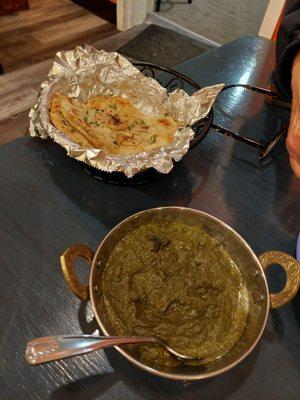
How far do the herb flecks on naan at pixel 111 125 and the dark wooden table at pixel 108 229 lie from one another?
7 centimetres

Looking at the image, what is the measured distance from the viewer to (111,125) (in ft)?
2.85

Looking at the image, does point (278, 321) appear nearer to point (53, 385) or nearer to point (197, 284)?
point (197, 284)

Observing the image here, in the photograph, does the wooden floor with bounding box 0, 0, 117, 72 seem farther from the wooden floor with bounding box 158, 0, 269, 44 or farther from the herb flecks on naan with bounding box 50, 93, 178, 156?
the herb flecks on naan with bounding box 50, 93, 178, 156

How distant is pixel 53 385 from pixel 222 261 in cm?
32

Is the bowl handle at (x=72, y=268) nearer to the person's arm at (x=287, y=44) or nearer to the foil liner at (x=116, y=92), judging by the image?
the foil liner at (x=116, y=92)

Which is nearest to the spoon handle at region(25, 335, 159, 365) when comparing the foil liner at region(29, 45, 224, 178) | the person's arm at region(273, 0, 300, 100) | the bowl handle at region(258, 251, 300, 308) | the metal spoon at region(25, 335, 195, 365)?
the metal spoon at region(25, 335, 195, 365)

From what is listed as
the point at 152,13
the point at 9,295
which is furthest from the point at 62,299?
the point at 152,13

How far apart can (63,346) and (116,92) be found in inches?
29.2

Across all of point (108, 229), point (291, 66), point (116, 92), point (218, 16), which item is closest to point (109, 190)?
point (108, 229)

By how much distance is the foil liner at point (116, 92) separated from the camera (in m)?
0.73

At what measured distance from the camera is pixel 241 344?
1.57ft

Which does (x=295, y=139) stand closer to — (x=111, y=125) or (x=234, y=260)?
(x=234, y=260)

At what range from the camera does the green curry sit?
48 centimetres

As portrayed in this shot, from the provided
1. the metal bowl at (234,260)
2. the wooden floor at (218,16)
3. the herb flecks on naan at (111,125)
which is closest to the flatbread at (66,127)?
the herb flecks on naan at (111,125)
